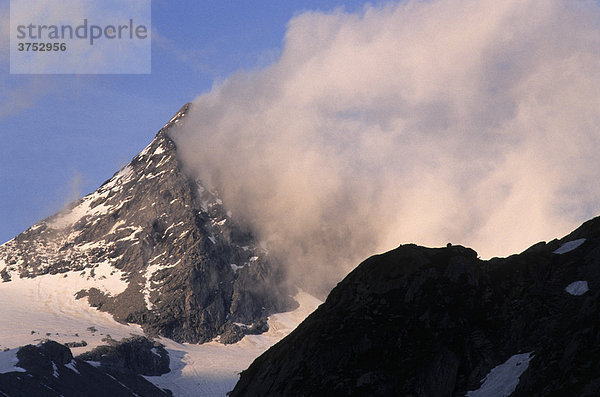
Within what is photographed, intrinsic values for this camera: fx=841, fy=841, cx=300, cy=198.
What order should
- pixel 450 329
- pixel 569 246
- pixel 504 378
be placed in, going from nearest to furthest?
pixel 504 378 < pixel 450 329 < pixel 569 246

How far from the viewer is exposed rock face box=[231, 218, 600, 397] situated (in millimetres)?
102250

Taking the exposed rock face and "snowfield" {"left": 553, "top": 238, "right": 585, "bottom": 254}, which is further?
"snowfield" {"left": 553, "top": 238, "right": 585, "bottom": 254}

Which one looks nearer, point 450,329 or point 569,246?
point 450,329

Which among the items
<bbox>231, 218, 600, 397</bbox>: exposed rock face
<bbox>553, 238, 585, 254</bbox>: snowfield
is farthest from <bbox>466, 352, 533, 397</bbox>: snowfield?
<bbox>553, 238, 585, 254</bbox>: snowfield

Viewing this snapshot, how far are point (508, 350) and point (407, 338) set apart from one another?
15.1 meters

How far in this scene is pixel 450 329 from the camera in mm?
119250

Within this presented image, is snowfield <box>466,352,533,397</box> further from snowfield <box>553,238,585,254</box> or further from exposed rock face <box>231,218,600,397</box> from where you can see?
snowfield <box>553,238,585,254</box>

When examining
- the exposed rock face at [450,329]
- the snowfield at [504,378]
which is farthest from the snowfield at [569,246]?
the snowfield at [504,378]

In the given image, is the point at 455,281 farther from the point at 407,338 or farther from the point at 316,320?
the point at 316,320

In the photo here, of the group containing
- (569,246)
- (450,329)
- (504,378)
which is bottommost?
(504,378)

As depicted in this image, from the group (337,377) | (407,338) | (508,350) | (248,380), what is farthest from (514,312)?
(248,380)

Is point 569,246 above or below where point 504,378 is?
above

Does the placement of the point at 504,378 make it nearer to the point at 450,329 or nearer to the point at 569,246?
the point at 450,329

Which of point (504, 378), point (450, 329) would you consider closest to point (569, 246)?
point (450, 329)
